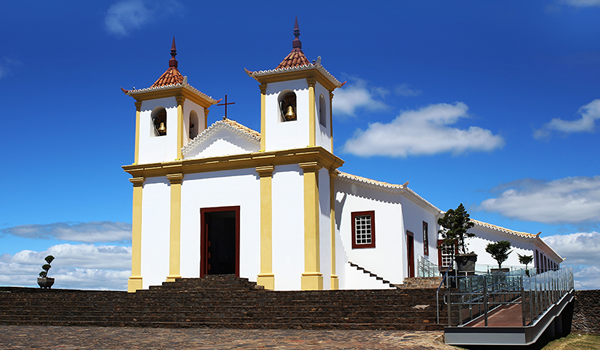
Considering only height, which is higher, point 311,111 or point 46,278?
point 311,111

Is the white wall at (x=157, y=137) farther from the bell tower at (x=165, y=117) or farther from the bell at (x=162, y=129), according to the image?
the bell at (x=162, y=129)

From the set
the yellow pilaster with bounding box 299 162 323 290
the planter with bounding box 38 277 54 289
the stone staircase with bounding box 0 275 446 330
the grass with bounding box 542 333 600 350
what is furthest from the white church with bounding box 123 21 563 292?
the grass with bounding box 542 333 600 350

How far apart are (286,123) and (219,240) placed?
638 cm

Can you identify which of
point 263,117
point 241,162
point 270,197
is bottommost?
point 270,197

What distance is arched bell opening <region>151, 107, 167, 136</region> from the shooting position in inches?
946

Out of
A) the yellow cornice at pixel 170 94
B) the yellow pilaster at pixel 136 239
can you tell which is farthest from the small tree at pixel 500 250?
the yellow pilaster at pixel 136 239

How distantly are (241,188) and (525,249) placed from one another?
1445 cm

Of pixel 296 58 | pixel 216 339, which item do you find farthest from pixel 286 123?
pixel 216 339

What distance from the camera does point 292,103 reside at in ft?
72.9

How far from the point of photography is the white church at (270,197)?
68.8 feet

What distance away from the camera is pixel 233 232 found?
26.2 meters

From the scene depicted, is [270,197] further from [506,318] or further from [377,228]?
[506,318]

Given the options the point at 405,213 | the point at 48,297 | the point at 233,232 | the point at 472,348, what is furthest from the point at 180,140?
the point at 472,348

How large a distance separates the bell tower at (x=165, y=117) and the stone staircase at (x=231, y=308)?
5738 millimetres
